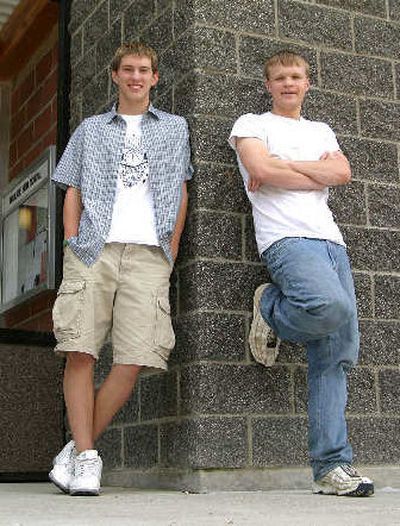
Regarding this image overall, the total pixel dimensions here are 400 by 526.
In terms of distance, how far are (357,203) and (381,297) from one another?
0.46 metres

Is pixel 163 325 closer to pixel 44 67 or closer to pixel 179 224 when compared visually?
pixel 179 224

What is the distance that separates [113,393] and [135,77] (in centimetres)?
135

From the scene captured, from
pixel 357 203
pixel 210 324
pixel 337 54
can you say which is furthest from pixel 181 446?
pixel 337 54

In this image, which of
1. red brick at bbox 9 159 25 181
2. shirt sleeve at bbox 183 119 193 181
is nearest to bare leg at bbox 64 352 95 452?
shirt sleeve at bbox 183 119 193 181

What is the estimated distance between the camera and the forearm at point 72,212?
13.0 ft

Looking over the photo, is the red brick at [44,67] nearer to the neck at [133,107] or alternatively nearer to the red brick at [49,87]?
the red brick at [49,87]

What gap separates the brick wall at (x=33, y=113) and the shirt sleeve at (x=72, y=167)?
5.25 ft

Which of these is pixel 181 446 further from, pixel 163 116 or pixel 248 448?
pixel 163 116

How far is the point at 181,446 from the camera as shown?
13.1ft

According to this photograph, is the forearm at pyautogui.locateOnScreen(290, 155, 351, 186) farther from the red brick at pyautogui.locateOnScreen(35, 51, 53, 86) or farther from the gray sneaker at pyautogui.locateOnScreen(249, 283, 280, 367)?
the red brick at pyautogui.locateOnScreen(35, 51, 53, 86)

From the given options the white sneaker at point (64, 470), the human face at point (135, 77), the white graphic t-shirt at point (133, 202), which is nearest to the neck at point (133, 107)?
the human face at point (135, 77)

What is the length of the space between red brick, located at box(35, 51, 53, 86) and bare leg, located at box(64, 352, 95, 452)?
105 inches

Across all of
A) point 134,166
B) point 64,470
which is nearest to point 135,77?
point 134,166

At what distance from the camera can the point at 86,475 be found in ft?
11.8
